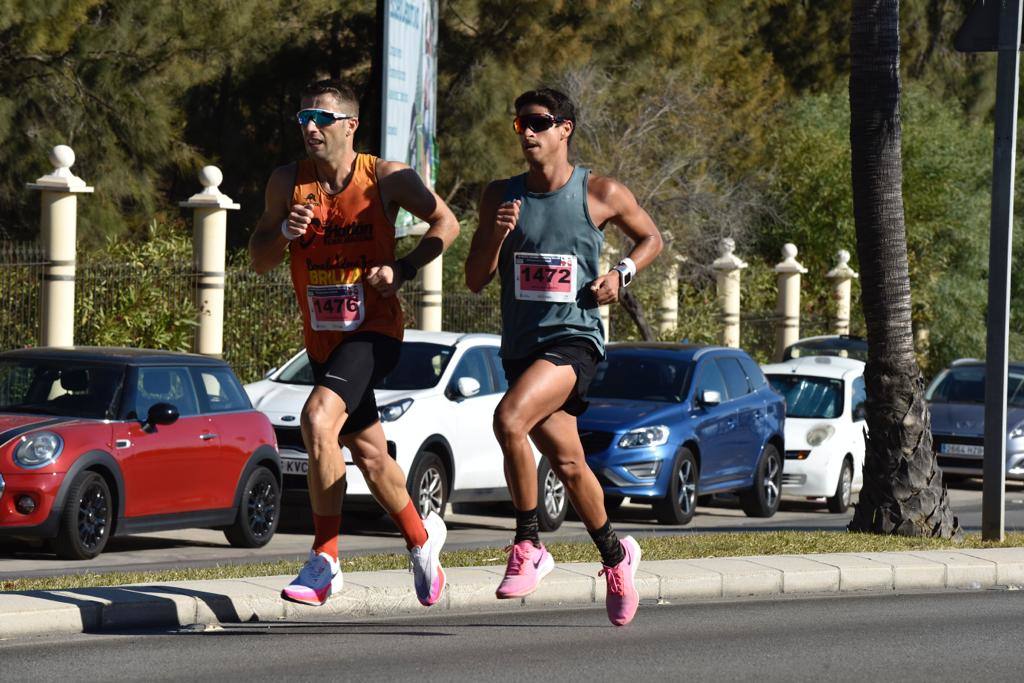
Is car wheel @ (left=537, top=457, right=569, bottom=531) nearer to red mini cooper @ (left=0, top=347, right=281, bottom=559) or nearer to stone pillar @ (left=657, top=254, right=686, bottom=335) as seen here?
red mini cooper @ (left=0, top=347, right=281, bottom=559)

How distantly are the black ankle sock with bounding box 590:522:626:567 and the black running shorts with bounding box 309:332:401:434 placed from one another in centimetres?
105

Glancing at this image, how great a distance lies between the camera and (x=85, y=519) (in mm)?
12000

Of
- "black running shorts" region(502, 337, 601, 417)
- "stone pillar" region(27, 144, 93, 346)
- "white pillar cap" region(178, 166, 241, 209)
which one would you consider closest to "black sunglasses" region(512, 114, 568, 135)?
"black running shorts" region(502, 337, 601, 417)

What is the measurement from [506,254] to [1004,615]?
3.38 metres

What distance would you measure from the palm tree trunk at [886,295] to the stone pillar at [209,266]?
8.61 meters

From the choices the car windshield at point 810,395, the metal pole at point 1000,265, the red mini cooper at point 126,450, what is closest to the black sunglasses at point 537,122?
the red mini cooper at point 126,450

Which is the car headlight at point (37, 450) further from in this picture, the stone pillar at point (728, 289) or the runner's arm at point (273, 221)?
the stone pillar at point (728, 289)

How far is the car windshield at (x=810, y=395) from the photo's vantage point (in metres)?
20.0

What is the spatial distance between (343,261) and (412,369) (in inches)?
320

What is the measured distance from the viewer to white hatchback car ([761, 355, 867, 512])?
1944 cm

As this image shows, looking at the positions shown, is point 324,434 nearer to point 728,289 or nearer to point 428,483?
point 428,483

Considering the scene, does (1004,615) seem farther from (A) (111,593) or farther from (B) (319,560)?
(A) (111,593)

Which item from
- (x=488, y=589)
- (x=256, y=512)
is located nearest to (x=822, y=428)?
(x=256, y=512)

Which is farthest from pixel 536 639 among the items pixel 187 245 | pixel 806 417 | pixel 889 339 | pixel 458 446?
pixel 187 245
